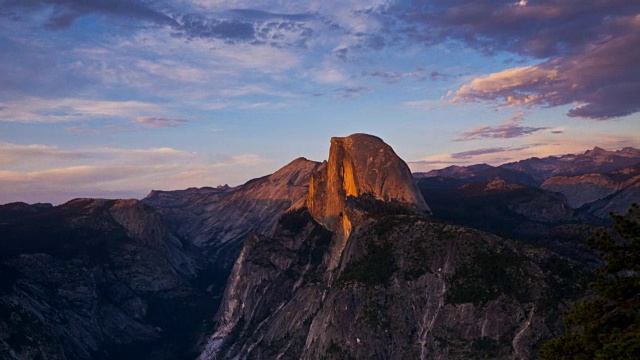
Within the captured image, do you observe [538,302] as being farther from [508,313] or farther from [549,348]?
[549,348]

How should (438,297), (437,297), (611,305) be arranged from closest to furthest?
1. (611,305)
2. (438,297)
3. (437,297)

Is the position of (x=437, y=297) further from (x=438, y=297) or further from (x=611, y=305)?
(x=611, y=305)

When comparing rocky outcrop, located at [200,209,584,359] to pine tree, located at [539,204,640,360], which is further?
rocky outcrop, located at [200,209,584,359]

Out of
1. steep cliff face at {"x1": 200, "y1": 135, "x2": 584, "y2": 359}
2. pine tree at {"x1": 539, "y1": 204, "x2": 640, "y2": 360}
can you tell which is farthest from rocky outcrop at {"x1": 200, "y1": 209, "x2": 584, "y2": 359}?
pine tree at {"x1": 539, "y1": 204, "x2": 640, "y2": 360}

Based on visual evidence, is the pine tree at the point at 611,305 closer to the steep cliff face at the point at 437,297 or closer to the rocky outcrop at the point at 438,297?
the steep cliff face at the point at 437,297

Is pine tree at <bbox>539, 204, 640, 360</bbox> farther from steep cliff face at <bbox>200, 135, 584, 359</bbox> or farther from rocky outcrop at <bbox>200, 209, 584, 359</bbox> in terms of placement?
rocky outcrop at <bbox>200, 209, 584, 359</bbox>

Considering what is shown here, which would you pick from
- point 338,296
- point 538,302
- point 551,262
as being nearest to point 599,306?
point 538,302

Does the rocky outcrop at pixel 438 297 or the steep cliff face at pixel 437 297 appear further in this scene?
the steep cliff face at pixel 437 297

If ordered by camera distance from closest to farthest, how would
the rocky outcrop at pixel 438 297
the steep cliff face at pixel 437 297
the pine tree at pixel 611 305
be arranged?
the pine tree at pixel 611 305
the rocky outcrop at pixel 438 297
the steep cliff face at pixel 437 297

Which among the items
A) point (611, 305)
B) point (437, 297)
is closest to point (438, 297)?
point (437, 297)

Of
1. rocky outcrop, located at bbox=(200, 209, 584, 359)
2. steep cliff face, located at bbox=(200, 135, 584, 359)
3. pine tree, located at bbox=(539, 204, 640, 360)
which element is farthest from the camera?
steep cliff face, located at bbox=(200, 135, 584, 359)

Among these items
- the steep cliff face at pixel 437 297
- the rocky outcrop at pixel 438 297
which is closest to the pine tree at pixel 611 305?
the steep cliff face at pixel 437 297
